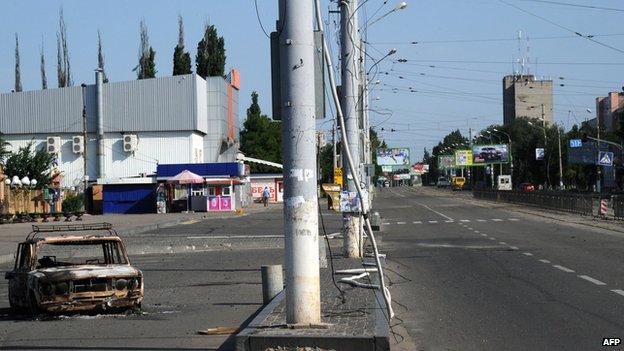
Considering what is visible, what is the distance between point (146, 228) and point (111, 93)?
4321 centimetres

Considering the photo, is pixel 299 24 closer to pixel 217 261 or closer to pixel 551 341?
pixel 551 341

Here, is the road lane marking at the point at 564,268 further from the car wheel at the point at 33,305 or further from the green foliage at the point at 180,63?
the green foliage at the point at 180,63

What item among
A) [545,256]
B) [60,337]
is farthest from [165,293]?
[545,256]

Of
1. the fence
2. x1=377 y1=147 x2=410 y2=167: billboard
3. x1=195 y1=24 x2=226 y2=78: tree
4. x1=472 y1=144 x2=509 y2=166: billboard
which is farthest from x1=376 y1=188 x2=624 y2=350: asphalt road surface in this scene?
x1=472 y1=144 x2=509 y2=166: billboard

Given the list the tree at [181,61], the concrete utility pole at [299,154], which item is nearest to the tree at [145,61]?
the tree at [181,61]

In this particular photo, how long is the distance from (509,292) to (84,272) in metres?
6.70

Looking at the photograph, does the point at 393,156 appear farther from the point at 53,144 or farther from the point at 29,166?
the point at 29,166

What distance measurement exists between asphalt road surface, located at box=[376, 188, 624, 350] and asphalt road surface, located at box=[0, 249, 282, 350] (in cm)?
260

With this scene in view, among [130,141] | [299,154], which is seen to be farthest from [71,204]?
[299,154]

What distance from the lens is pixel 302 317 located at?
29.4ft

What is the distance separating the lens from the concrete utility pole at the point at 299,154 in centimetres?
904

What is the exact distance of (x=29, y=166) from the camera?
6781 centimetres

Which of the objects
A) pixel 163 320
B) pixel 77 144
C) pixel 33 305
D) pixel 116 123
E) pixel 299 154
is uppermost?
pixel 116 123

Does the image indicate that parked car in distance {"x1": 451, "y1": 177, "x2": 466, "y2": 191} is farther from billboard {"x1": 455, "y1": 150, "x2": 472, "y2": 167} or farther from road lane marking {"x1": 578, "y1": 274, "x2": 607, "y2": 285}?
road lane marking {"x1": 578, "y1": 274, "x2": 607, "y2": 285}
